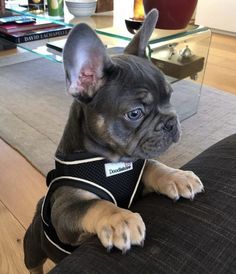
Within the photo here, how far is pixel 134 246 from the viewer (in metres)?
0.62

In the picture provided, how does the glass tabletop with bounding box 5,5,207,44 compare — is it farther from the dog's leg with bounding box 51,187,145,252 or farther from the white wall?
the white wall

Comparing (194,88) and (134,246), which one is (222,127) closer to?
(194,88)

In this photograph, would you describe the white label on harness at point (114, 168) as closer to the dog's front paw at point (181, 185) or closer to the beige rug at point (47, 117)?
the dog's front paw at point (181, 185)

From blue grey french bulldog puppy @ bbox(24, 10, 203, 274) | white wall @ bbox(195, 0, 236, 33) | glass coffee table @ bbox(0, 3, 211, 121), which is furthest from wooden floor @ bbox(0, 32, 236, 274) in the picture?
white wall @ bbox(195, 0, 236, 33)

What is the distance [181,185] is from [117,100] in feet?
0.78

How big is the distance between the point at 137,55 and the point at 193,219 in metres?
0.49

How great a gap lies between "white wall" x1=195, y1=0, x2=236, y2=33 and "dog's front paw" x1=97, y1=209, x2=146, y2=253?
3827 millimetres

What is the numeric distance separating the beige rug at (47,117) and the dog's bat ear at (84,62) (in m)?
1.06

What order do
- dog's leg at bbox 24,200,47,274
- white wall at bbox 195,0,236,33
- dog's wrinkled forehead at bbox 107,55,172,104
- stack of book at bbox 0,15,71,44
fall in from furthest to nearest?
white wall at bbox 195,0,236,33, stack of book at bbox 0,15,71,44, dog's leg at bbox 24,200,47,274, dog's wrinkled forehead at bbox 107,55,172,104

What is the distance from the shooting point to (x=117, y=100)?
0.83 m

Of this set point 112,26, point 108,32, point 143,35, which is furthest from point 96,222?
point 112,26

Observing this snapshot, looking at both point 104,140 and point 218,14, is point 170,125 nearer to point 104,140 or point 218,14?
point 104,140

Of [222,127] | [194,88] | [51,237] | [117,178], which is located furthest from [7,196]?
[194,88]

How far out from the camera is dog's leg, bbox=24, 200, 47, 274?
1.04m
